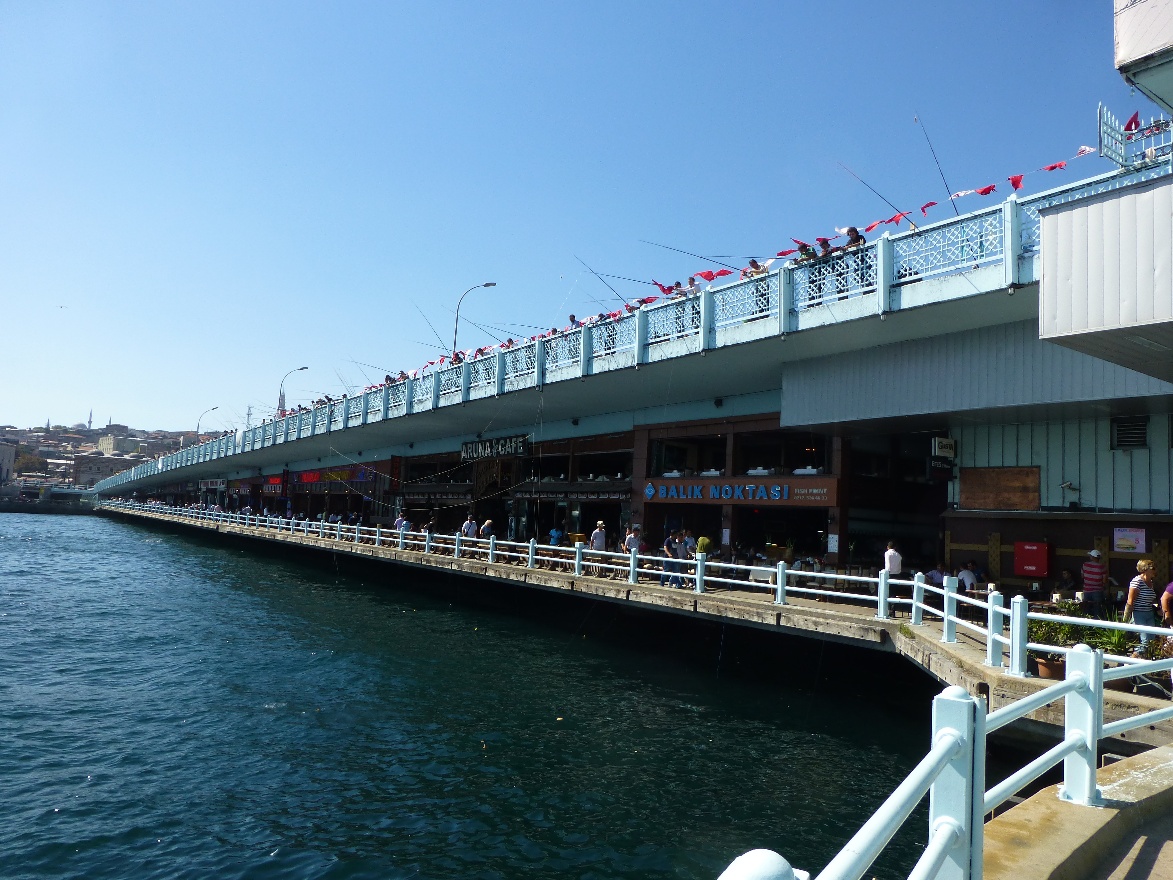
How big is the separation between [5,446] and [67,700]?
175m

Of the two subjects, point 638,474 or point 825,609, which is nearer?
point 825,609

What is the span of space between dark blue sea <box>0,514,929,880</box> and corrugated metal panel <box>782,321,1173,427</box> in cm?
556

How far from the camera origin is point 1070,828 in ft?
14.7

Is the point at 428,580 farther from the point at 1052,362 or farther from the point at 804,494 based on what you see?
the point at 1052,362

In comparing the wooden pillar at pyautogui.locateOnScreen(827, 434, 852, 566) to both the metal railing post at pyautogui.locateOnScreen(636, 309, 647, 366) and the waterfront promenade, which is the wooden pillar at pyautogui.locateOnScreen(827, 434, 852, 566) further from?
the metal railing post at pyautogui.locateOnScreen(636, 309, 647, 366)

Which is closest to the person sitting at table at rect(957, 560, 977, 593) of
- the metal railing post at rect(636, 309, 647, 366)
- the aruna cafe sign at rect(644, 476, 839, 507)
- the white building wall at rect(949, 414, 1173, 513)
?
the white building wall at rect(949, 414, 1173, 513)

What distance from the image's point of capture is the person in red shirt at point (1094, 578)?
46.9ft

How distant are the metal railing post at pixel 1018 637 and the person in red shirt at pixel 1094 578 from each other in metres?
6.36

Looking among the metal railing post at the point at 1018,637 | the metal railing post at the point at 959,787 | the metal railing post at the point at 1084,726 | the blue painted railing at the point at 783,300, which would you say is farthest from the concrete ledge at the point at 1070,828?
the blue painted railing at the point at 783,300

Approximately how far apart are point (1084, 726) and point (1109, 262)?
5823mm

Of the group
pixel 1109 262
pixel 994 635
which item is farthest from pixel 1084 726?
pixel 1109 262

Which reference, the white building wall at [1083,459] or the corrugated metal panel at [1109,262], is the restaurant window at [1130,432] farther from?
the corrugated metal panel at [1109,262]

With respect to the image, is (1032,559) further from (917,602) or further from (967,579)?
(917,602)

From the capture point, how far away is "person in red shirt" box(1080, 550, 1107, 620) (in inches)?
562
